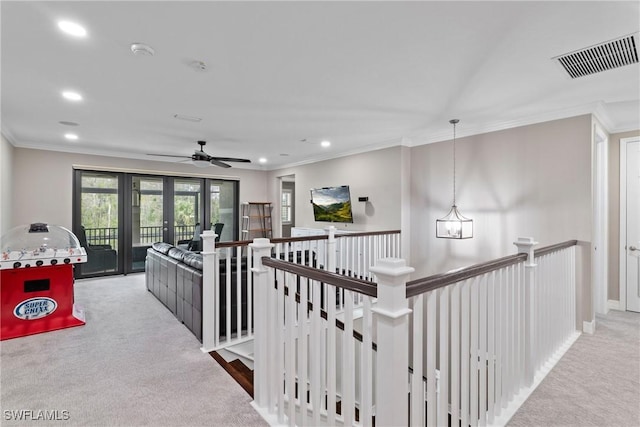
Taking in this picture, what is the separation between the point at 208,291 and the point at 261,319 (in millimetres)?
1137

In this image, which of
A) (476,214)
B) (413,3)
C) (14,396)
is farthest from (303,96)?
(14,396)

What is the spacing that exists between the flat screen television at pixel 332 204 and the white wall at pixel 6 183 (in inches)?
197

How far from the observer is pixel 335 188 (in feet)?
20.6

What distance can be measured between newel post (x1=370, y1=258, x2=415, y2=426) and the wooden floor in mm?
1450

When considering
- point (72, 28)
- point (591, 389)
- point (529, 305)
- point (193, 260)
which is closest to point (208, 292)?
point (193, 260)

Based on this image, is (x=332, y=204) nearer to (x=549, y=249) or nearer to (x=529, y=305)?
(x=549, y=249)

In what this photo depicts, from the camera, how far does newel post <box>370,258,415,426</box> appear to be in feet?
3.74

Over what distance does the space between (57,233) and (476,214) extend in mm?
5745

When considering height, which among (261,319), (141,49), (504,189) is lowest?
(261,319)

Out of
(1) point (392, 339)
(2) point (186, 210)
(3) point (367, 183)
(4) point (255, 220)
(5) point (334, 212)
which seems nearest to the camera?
(1) point (392, 339)

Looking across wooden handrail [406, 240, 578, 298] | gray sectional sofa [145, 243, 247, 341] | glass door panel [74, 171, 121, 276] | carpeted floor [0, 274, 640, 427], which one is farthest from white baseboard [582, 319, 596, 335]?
glass door panel [74, 171, 121, 276]

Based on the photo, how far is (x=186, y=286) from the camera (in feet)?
11.3

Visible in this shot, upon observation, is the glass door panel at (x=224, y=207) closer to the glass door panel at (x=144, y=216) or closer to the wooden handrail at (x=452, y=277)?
the glass door panel at (x=144, y=216)

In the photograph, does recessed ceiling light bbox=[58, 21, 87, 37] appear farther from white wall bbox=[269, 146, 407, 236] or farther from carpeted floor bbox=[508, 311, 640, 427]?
white wall bbox=[269, 146, 407, 236]
